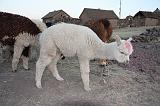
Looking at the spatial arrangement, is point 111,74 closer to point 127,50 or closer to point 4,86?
point 127,50

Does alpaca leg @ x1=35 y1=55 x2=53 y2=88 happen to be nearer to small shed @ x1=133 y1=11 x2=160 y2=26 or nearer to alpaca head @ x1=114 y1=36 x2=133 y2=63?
alpaca head @ x1=114 y1=36 x2=133 y2=63

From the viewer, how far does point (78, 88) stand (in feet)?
25.7

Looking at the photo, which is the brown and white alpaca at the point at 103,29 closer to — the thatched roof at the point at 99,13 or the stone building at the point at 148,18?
the stone building at the point at 148,18

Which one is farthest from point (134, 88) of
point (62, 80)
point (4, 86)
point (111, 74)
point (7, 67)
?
point (7, 67)

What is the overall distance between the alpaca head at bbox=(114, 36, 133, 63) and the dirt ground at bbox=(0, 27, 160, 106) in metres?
1.03

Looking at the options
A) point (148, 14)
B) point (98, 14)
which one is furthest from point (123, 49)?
point (148, 14)

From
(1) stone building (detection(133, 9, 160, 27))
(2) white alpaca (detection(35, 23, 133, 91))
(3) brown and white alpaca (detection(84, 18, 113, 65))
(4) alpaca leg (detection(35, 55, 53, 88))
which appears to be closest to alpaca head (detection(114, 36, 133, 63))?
(2) white alpaca (detection(35, 23, 133, 91))

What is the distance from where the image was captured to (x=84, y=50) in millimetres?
7301

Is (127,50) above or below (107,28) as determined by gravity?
below

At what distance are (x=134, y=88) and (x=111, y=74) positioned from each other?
1359mm

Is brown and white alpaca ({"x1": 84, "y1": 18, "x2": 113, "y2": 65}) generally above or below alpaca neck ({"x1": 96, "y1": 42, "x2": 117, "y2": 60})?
above

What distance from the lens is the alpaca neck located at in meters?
7.20

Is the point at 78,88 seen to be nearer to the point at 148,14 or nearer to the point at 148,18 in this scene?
the point at 148,18

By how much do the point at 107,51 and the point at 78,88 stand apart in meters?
1.30
